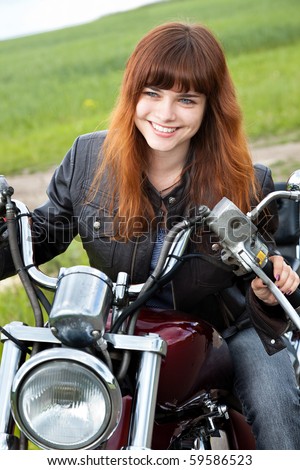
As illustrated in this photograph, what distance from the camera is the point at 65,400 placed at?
5.47 feet

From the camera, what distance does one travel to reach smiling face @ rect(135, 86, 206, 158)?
2.24 meters

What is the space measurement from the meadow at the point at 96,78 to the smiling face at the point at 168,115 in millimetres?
2286

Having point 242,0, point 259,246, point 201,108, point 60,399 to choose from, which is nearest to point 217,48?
point 201,108

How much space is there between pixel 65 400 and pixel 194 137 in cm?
104

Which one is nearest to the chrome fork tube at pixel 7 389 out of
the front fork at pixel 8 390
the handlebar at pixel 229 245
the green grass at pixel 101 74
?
the front fork at pixel 8 390

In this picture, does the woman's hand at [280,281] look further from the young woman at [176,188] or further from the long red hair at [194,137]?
the long red hair at [194,137]

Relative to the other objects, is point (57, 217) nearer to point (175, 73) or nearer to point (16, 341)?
point (175, 73)

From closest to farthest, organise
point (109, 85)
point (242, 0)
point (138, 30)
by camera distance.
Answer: point (109, 85), point (138, 30), point (242, 0)

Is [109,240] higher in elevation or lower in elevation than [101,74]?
lower

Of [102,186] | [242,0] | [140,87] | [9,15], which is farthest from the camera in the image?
[242,0]

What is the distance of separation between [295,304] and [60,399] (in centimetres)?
69

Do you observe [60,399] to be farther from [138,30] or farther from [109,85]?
[138,30]

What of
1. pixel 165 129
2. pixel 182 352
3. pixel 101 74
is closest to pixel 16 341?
pixel 182 352
